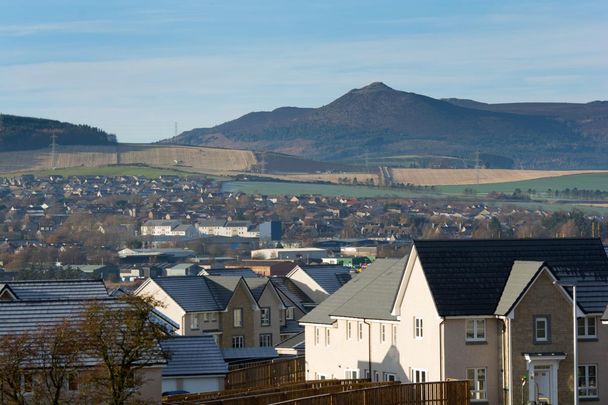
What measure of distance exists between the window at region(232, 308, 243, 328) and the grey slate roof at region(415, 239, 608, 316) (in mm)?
30160

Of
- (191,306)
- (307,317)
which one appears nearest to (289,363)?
(307,317)

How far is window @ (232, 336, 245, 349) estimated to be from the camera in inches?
3364

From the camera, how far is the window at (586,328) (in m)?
54.8

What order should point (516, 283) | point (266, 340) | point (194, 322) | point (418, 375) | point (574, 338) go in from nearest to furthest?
point (574, 338)
point (516, 283)
point (418, 375)
point (194, 322)
point (266, 340)

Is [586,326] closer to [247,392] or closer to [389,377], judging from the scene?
[389,377]

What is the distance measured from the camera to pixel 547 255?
5644cm

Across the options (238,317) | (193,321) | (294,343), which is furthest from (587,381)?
(238,317)

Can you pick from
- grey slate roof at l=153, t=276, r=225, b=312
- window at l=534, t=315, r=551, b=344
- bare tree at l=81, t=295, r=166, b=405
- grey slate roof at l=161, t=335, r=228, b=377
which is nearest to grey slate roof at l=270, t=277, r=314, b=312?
grey slate roof at l=153, t=276, r=225, b=312

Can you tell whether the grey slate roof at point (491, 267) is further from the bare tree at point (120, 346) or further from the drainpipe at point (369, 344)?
the bare tree at point (120, 346)

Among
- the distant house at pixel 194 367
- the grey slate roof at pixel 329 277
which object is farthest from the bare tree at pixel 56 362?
the grey slate roof at pixel 329 277

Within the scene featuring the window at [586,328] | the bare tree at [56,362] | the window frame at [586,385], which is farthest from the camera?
the window at [586,328]

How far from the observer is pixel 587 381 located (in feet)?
180

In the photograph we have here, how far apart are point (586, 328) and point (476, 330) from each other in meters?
3.46

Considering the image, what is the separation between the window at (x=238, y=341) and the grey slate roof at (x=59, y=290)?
1375 inches
